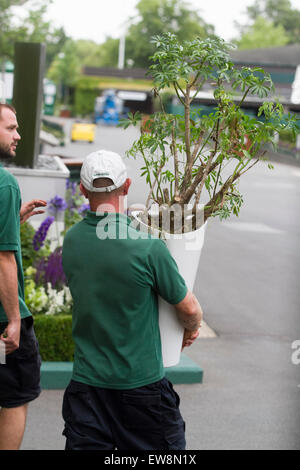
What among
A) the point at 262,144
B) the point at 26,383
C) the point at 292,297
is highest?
the point at 262,144

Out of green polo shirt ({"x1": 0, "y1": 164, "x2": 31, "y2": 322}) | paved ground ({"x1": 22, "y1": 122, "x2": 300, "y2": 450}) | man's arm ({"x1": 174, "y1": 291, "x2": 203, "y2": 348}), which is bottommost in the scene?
paved ground ({"x1": 22, "y1": 122, "x2": 300, "y2": 450})

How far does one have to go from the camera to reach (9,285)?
311 centimetres

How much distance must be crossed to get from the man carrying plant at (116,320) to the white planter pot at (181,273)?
0.12 feet

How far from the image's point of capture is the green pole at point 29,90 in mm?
A: 9391

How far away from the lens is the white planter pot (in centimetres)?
273

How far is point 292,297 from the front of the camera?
9938 millimetres

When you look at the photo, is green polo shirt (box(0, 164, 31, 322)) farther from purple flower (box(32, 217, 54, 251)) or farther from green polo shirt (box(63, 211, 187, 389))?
purple flower (box(32, 217, 54, 251))

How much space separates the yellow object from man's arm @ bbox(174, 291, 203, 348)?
3727cm

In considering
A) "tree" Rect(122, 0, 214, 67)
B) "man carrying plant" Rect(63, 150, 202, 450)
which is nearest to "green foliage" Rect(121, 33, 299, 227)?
"man carrying plant" Rect(63, 150, 202, 450)

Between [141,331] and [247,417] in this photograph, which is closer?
[141,331]

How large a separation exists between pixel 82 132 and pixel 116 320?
124 feet
